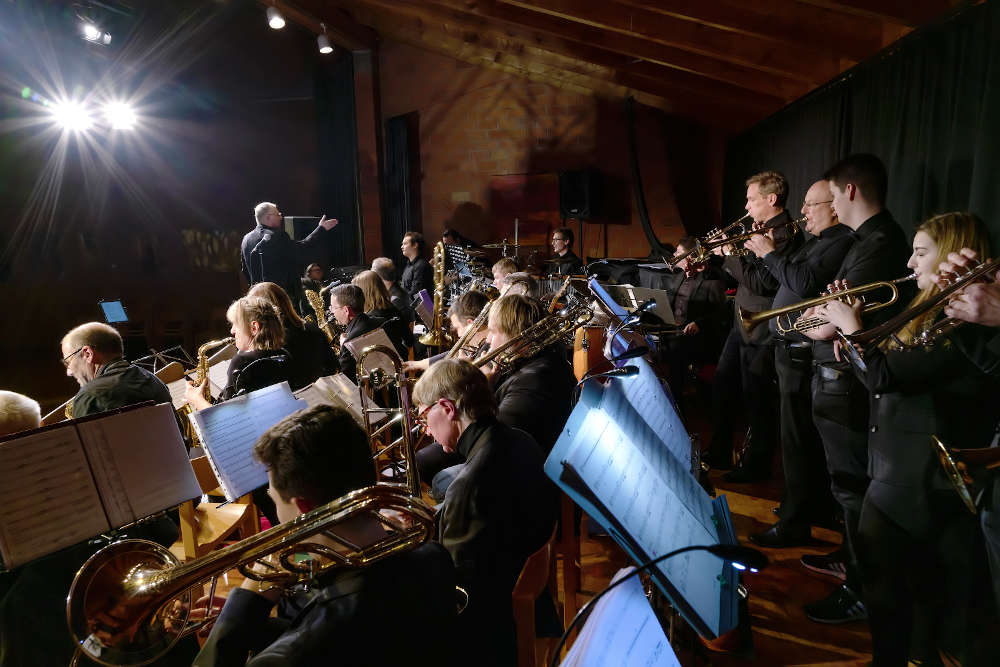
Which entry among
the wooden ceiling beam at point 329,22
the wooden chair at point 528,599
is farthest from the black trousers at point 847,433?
the wooden ceiling beam at point 329,22

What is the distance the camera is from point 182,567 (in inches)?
53.0

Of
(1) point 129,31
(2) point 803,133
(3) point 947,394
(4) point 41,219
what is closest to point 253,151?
(1) point 129,31

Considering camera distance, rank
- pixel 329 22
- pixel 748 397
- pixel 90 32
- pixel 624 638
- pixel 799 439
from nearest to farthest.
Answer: pixel 624 638 < pixel 799 439 < pixel 748 397 < pixel 90 32 < pixel 329 22

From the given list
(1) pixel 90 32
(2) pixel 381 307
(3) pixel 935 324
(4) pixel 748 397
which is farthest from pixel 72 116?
(3) pixel 935 324

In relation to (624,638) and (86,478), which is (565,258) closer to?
(86,478)

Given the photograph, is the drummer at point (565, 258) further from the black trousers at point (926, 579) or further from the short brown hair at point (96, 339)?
the black trousers at point (926, 579)

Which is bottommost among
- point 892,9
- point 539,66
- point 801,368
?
point 801,368

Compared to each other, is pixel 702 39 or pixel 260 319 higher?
pixel 702 39

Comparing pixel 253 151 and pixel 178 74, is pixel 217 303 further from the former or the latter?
pixel 178 74

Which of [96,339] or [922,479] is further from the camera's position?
[96,339]

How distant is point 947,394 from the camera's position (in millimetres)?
1919

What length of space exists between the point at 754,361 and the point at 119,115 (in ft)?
26.1

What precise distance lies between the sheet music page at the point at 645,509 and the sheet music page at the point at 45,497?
158cm

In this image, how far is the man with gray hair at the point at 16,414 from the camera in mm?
2170
